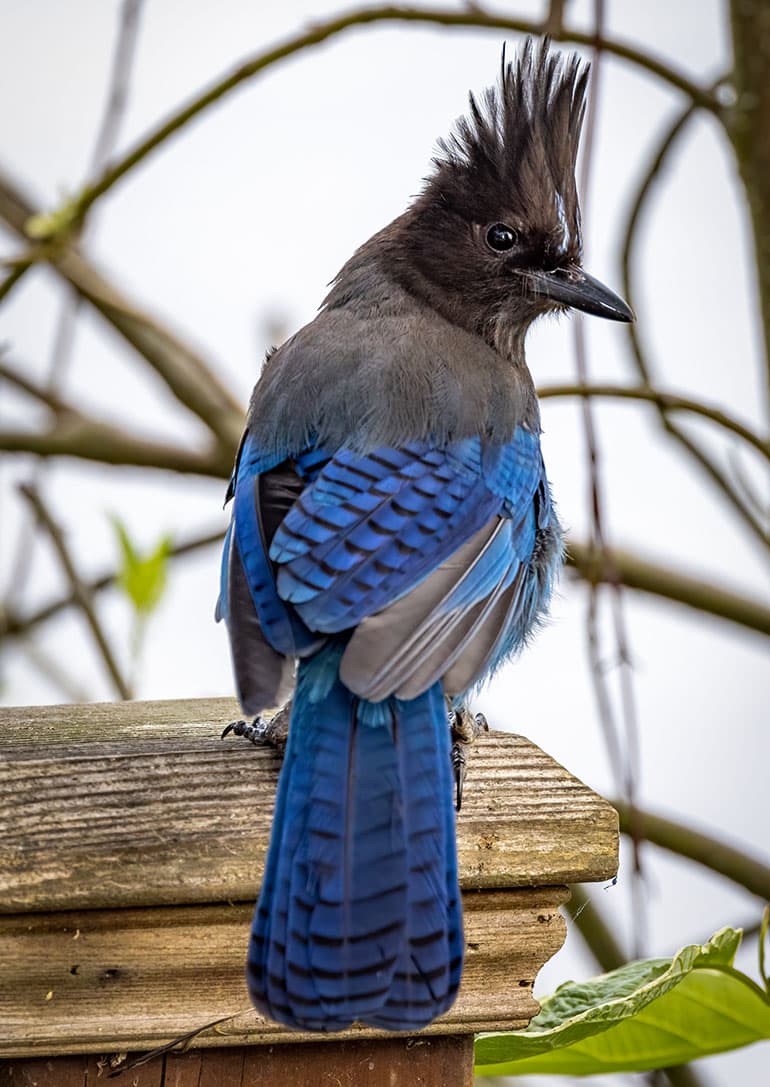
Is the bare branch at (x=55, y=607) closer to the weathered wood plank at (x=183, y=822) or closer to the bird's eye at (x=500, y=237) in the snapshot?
the bird's eye at (x=500, y=237)

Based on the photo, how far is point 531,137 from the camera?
93.1 inches

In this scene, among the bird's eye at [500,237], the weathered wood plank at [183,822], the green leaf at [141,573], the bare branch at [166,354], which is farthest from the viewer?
the bare branch at [166,354]

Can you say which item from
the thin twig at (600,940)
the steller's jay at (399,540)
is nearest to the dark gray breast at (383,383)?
the steller's jay at (399,540)

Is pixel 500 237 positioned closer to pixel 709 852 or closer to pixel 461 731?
pixel 461 731

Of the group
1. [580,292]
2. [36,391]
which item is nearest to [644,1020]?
[580,292]

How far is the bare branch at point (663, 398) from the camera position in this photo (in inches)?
102

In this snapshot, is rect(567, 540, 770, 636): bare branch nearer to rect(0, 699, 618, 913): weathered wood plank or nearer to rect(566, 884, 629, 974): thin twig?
rect(566, 884, 629, 974): thin twig

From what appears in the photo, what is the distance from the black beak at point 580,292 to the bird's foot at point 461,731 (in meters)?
0.66

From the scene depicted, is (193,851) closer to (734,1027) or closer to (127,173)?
(734,1027)

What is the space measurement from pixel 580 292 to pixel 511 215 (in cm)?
19

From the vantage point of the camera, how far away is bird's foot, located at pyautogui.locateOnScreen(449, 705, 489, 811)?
1.69 m

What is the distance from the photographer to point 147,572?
264 centimetres

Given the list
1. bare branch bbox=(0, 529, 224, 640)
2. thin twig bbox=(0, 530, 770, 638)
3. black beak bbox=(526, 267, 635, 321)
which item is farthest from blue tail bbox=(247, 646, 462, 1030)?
bare branch bbox=(0, 529, 224, 640)

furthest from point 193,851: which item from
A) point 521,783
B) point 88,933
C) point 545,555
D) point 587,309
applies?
point 587,309
